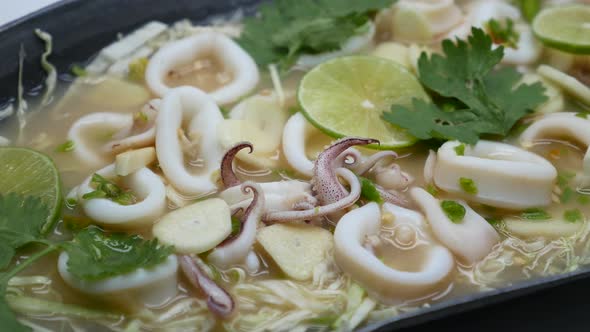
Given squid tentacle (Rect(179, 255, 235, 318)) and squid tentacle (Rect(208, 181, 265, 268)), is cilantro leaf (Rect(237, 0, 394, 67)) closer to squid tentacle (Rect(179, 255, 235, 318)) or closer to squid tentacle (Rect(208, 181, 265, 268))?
squid tentacle (Rect(208, 181, 265, 268))

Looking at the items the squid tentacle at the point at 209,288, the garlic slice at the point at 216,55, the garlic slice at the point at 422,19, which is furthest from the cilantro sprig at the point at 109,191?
the garlic slice at the point at 422,19

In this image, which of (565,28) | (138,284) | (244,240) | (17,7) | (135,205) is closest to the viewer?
(138,284)

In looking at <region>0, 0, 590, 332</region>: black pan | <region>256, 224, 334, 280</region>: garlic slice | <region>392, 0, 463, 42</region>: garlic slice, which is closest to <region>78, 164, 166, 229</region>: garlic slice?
<region>256, 224, 334, 280</region>: garlic slice

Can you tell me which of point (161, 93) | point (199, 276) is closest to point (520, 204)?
point (199, 276)

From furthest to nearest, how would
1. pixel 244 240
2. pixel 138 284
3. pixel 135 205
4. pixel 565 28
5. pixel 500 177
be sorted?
pixel 565 28, pixel 500 177, pixel 135 205, pixel 244 240, pixel 138 284

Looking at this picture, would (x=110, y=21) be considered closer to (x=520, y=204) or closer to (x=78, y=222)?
(x=78, y=222)

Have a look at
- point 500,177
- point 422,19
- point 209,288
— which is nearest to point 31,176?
point 209,288

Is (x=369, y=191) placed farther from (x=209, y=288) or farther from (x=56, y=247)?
(x=56, y=247)
